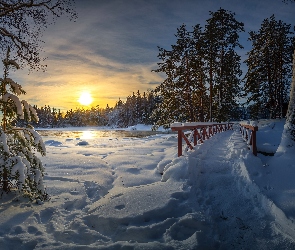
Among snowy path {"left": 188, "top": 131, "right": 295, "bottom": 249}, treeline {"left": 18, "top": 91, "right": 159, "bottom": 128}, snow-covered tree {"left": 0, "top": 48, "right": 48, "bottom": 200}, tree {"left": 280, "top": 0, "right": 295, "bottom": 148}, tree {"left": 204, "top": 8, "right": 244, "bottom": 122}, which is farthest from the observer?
treeline {"left": 18, "top": 91, "right": 159, "bottom": 128}

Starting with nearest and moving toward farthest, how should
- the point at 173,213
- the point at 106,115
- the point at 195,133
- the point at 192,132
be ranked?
the point at 173,213 → the point at 195,133 → the point at 192,132 → the point at 106,115

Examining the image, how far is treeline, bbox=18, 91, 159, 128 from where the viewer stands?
8619 cm

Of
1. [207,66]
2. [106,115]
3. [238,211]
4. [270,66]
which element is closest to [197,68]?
[207,66]

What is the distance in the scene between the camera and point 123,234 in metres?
3.14

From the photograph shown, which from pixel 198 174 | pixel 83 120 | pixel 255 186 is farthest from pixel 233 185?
pixel 83 120

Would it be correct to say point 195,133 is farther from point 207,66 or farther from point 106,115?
point 106,115

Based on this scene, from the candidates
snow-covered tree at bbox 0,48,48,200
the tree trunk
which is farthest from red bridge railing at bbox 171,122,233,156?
snow-covered tree at bbox 0,48,48,200

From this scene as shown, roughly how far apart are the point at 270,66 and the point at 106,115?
106150mm

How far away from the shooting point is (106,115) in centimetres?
12262

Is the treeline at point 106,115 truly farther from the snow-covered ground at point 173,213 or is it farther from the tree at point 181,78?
the snow-covered ground at point 173,213

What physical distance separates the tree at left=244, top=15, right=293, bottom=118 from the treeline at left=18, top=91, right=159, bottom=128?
5424 cm

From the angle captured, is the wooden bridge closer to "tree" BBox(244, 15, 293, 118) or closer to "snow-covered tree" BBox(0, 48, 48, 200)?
"snow-covered tree" BBox(0, 48, 48, 200)

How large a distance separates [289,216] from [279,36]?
26288 millimetres

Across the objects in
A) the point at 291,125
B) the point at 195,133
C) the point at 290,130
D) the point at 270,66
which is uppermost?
the point at 270,66
